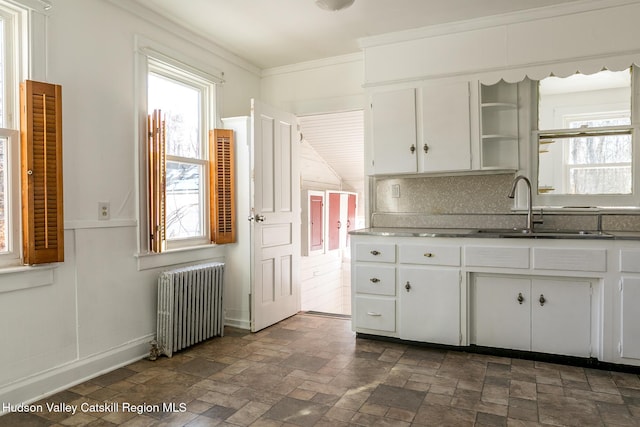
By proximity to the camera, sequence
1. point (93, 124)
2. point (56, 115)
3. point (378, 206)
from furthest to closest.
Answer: point (378, 206) < point (93, 124) < point (56, 115)

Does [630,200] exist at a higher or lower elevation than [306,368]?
higher

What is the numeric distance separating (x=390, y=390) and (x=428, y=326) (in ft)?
2.72

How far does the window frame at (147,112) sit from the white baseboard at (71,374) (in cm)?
68

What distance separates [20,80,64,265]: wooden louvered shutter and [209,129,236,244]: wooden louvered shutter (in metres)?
1.41

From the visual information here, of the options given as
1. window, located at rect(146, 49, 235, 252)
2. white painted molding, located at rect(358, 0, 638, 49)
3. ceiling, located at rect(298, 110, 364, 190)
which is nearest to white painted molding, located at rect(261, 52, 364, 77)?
white painted molding, located at rect(358, 0, 638, 49)

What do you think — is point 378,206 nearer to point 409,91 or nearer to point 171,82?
point 409,91

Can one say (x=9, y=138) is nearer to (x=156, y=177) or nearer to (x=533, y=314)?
(x=156, y=177)

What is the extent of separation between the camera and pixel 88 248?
2730 millimetres

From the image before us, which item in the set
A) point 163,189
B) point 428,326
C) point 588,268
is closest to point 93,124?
point 163,189

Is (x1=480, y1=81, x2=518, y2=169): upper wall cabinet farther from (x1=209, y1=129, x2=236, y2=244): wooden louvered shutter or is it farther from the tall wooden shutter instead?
the tall wooden shutter

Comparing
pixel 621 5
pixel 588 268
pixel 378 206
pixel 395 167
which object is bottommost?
pixel 588 268

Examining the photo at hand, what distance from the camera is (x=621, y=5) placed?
2986 mm

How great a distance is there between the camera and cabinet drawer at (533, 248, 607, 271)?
9.14 feet

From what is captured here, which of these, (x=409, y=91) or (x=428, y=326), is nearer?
(x=428, y=326)
